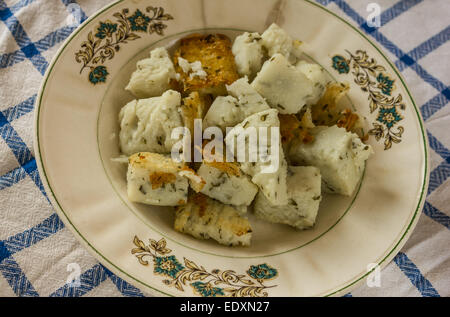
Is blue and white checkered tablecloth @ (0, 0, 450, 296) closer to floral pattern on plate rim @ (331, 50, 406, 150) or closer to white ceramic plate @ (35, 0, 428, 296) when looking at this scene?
white ceramic plate @ (35, 0, 428, 296)

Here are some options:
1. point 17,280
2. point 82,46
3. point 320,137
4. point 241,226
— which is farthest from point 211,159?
point 17,280

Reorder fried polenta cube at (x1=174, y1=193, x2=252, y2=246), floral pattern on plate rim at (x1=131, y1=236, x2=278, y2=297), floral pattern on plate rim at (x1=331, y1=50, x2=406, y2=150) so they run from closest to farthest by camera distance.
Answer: floral pattern on plate rim at (x1=131, y1=236, x2=278, y2=297)
fried polenta cube at (x1=174, y1=193, x2=252, y2=246)
floral pattern on plate rim at (x1=331, y1=50, x2=406, y2=150)

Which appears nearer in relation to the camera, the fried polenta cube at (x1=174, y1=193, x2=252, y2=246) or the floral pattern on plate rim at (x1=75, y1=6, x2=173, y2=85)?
the fried polenta cube at (x1=174, y1=193, x2=252, y2=246)

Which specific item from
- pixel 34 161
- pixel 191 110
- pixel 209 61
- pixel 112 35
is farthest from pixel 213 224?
pixel 112 35

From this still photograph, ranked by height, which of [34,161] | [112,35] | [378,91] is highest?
[112,35]

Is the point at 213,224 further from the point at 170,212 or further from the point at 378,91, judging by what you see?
the point at 378,91

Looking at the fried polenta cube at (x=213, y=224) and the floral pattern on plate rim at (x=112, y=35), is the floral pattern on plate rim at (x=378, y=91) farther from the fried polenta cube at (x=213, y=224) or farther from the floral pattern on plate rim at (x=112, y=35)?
the floral pattern on plate rim at (x=112, y=35)

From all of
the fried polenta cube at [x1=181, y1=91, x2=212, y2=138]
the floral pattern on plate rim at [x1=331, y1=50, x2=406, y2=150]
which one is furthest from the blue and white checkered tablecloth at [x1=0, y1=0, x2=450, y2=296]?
the fried polenta cube at [x1=181, y1=91, x2=212, y2=138]

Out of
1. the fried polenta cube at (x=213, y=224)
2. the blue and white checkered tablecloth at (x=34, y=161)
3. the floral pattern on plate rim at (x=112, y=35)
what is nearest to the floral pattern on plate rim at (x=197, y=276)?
the fried polenta cube at (x=213, y=224)
